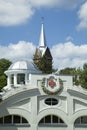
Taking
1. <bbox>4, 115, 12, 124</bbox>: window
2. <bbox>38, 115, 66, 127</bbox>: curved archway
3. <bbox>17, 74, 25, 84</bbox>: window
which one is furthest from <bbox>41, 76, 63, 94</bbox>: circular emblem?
<bbox>17, 74, 25, 84</bbox>: window

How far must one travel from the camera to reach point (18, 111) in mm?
44875

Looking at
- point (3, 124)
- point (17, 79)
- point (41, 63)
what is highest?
point (41, 63)

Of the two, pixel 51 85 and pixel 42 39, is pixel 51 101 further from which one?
pixel 42 39

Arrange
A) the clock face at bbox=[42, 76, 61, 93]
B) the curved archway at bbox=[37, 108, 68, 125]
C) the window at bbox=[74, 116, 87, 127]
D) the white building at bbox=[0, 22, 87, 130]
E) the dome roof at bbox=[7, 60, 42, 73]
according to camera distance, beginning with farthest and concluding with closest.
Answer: the dome roof at bbox=[7, 60, 42, 73], the window at bbox=[74, 116, 87, 127], the clock face at bbox=[42, 76, 61, 93], the curved archway at bbox=[37, 108, 68, 125], the white building at bbox=[0, 22, 87, 130]

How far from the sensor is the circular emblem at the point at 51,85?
149 feet

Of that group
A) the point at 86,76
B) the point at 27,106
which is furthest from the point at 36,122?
the point at 86,76

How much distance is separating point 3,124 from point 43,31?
72.4 meters

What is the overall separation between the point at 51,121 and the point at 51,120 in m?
0.12

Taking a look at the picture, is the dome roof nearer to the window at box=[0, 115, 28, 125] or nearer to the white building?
the white building

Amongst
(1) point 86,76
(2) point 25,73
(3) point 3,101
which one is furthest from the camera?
(1) point 86,76

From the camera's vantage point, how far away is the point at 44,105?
150 ft

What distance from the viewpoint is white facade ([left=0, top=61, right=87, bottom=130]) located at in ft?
147

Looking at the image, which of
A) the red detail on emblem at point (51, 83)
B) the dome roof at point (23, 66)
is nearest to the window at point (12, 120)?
the red detail on emblem at point (51, 83)

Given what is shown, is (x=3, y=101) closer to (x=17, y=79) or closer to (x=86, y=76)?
(x=17, y=79)
